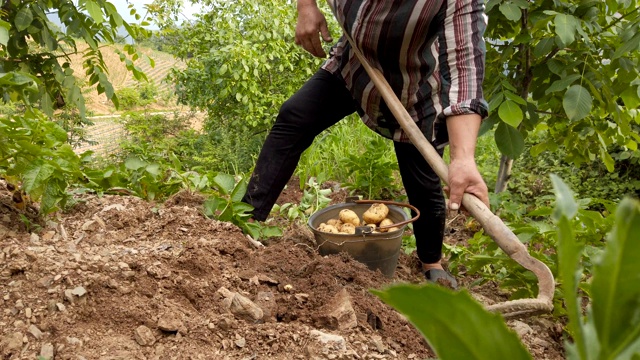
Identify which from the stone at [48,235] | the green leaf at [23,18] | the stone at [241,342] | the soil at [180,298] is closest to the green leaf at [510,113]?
the soil at [180,298]

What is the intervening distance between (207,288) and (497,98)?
1.54 m

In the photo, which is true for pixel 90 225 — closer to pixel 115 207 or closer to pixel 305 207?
pixel 115 207

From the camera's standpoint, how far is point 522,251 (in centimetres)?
173

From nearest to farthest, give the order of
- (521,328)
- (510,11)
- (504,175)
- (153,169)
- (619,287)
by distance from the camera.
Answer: (619,287) < (521,328) < (510,11) < (153,169) < (504,175)

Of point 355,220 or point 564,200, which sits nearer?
point 564,200

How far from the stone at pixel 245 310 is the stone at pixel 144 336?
0.30 metres

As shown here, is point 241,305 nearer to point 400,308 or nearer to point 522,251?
point 522,251

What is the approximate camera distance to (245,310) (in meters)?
1.98

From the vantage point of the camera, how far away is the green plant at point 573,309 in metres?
0.35

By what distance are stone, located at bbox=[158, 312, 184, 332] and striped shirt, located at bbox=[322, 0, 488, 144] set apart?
3.84 ft

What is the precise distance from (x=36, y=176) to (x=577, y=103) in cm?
225

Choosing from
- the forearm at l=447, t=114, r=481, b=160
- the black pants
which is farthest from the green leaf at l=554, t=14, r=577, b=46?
the black pants

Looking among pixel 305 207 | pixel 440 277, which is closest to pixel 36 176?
pixel 305 207

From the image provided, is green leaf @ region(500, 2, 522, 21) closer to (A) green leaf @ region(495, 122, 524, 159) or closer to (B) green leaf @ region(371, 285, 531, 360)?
(A) green leaf @ region(495, 122, 524, 159)
